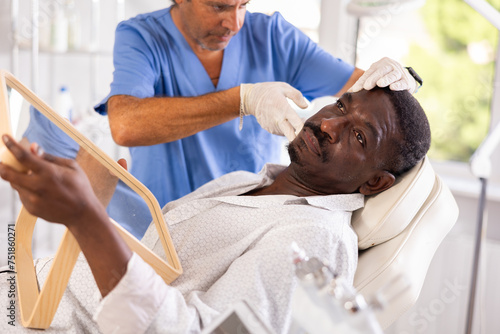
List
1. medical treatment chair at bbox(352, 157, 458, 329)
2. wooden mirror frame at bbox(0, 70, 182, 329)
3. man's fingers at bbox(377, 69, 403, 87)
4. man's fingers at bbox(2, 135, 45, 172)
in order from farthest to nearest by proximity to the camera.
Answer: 1. man's fingers at bbox(377, 69, 403, 87)
2. medical treatment chair at bbox(352, 157, 458, 329)
3. wooden mirror frame at bbox(0, 70, 182, 329)
4. man's fingers at bbox(2, 135, 45, 172)

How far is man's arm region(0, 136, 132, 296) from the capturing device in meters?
0.79

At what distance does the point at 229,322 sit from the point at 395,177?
0.74 meters

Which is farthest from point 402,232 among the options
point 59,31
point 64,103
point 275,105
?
point 59,31

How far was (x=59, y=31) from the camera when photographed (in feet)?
8.72

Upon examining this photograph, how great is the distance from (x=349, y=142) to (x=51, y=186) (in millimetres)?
→ 796

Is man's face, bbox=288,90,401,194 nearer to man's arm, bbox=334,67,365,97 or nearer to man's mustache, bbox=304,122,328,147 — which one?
man's mustache, bbox=304,122,328,147

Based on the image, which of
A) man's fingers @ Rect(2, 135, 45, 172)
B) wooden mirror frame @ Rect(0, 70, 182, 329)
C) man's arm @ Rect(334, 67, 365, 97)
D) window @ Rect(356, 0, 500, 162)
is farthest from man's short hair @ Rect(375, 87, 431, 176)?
window @ Rect(356, 0, 500, 162)

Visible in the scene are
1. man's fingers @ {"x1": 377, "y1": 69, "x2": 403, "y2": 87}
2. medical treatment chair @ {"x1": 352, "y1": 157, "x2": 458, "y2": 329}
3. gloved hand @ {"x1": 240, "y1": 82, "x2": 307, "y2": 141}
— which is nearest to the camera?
medical treatment chair @ {"x1": 352, "y1": 157, "x2": 458, "y2": 329}

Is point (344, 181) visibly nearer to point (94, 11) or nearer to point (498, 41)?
point (498, 41)

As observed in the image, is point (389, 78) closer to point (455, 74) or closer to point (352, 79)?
point (352, 79)

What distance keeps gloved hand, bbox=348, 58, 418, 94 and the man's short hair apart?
0.08ft

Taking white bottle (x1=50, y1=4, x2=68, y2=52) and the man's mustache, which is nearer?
the man's mustache

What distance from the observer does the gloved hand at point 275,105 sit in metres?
1.47

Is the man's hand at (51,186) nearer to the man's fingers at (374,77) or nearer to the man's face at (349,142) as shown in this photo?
the man's face at (349,142)
